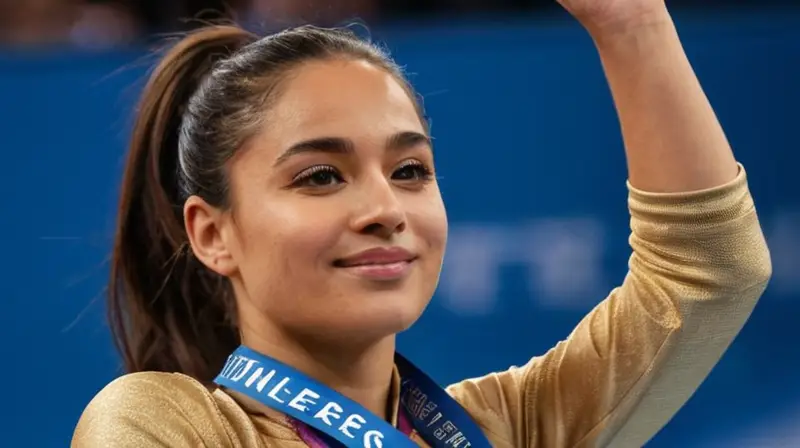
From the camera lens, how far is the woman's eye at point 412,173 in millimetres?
1220

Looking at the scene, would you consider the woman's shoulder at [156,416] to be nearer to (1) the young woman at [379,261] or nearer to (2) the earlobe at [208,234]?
(1) the young woman at [379,261]

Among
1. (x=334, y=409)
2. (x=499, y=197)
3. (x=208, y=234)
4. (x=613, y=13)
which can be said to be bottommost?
(x=499, y=197)

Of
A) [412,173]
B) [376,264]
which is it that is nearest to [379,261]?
[376,264]

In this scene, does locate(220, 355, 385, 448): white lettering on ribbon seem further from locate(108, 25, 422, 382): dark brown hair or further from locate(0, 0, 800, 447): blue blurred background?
locate(0, 0, 800, 447): blue blurred background

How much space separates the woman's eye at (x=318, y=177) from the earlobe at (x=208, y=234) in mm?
110

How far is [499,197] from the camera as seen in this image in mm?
2318

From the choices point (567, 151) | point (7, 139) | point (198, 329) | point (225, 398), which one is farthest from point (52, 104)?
point (225, 398)

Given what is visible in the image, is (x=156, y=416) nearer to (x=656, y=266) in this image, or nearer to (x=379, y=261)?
(x=379, y=261)

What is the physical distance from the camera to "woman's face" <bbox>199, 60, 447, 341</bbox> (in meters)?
1.15

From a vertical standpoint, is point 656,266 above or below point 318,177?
below

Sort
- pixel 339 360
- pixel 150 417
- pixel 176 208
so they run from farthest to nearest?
pixel 176 208, pixel 339 360, pixel 150 417

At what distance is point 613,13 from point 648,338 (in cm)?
31

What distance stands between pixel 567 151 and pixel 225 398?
1242mm

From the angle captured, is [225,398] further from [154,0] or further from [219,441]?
[154,0]
